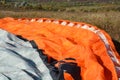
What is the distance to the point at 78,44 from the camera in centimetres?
660

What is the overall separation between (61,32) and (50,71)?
9.18 feet

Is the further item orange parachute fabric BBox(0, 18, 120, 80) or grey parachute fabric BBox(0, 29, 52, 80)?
orange parachute fabric BBox(0, 18, 120, 80)

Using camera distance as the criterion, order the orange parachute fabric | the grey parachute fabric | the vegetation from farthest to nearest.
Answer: the vegetation
the orange parachute fabric
the grey parachute fabric

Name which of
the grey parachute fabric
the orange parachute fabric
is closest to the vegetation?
the orange parachute fabric

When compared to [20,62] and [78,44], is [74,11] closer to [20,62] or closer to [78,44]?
[78,44]

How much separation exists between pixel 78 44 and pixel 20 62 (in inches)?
61.6

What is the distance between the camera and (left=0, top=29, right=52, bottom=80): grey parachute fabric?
191 inches

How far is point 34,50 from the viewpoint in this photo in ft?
18.7

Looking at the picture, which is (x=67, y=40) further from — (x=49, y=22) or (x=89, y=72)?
A: (x=49, y=22)

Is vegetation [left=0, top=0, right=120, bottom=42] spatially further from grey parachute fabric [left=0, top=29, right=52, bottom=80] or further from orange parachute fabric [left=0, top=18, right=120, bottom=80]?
grey parachute fabric [left=0, top=29, right=52, bottom=80]

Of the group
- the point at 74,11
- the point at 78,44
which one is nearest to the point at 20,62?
the point at 78,44

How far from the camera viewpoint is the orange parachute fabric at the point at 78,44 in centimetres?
552

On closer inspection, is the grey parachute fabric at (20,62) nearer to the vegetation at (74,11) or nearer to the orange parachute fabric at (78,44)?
the orange parachute fabric at (78,44)

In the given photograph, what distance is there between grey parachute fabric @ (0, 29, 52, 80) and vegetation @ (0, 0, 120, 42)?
460cm
